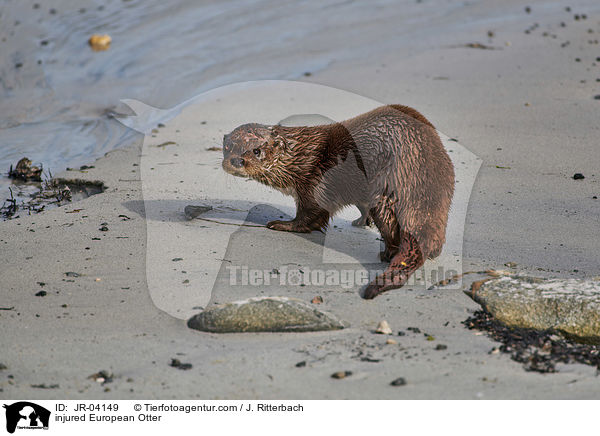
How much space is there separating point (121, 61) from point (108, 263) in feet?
25.3

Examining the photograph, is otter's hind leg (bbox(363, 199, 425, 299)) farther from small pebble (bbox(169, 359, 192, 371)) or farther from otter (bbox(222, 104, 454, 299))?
small pebble (bbox(169, 359, 192, 371))

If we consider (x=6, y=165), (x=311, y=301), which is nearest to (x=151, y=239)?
(x=311, y=301)

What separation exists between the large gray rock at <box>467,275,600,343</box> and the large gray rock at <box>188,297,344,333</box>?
1.05 m

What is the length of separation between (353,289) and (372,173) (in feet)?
3.81

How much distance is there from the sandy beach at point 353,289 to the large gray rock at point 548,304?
0.64 feet

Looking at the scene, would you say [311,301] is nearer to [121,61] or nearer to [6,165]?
[6,165]

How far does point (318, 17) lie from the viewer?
551 inches

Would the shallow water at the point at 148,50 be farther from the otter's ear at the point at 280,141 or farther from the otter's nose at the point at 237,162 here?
the otter's ear at the point at 280,141

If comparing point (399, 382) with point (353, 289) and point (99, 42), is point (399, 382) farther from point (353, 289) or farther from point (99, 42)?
point (99, 42)

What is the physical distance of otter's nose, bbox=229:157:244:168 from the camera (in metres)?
6.01

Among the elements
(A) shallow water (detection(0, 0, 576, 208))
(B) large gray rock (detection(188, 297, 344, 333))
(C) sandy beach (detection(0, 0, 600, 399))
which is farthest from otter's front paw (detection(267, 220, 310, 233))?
(A) shallow water (detection(0, 0, 576, 208))

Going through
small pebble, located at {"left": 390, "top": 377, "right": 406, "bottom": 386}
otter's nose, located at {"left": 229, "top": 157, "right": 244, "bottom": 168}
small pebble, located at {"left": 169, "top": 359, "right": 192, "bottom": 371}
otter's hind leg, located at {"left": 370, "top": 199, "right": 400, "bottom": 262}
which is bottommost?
small pebble, located at {"left": 169, "top": 359, "right": 192, "bottom": 371}

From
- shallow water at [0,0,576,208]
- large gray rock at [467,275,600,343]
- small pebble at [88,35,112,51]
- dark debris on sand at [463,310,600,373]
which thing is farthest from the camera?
small pebble at [88,35,112,51]
